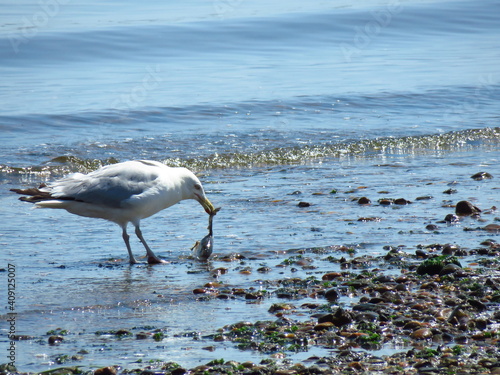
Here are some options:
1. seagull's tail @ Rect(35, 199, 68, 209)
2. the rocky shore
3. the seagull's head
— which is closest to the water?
the rocky shore

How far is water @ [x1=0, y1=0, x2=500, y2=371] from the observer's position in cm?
594

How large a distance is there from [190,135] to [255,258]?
7090mm

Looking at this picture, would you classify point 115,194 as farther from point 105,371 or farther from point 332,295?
point 105,371

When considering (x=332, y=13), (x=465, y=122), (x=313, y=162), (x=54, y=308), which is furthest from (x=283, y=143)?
(x=332, y=13)

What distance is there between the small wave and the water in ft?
0.14

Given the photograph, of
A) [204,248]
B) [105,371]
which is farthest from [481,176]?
[105,371]

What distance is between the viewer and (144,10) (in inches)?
1192

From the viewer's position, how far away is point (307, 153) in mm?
12734

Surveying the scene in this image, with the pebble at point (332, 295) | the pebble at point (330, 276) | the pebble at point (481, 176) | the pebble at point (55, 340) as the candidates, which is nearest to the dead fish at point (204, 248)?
the pebble at point (330, 276)

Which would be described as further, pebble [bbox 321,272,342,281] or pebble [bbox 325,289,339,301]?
pebble [bbox 321,272,342,281]

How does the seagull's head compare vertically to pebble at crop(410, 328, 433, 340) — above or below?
above

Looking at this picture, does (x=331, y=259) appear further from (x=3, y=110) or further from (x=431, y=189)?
(x=3, y=110)

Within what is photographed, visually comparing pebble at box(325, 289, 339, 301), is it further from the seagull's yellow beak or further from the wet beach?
the seagull's yellow beak

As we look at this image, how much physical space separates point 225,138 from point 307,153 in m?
1.57
